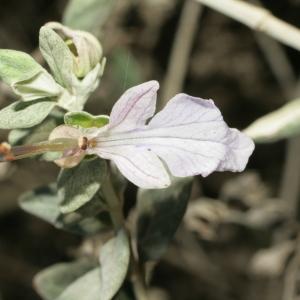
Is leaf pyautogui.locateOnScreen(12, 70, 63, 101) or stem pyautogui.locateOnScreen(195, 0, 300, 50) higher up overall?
stem pyautogui.locateOnScreen(195, 0, 300, 50)

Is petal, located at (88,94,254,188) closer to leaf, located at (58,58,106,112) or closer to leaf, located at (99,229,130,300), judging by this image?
leaf, located at (58,58,106,112)

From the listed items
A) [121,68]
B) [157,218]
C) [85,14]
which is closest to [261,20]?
[85,14]

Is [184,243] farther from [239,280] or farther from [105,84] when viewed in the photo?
[105,84]

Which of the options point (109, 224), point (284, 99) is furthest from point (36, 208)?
point (284, 99)

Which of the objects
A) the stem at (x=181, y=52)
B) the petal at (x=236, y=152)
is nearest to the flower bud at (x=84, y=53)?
the petal at (x=236, y=152)

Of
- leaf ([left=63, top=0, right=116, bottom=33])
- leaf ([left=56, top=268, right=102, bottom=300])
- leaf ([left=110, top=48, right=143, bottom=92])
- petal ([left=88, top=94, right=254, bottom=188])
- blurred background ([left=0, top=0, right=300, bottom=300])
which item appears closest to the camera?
petal ([left=88, top=94, right=254, bottom=188])

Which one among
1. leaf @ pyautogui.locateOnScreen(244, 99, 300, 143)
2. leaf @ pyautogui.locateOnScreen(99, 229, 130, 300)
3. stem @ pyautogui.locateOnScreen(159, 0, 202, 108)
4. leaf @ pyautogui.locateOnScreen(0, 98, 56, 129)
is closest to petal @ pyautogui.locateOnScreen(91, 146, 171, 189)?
leaf @ pyautogui.locateOnScreen(0, 98, 56, 129)

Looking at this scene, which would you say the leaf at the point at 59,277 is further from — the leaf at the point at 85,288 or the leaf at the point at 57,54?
the leaf at the point at 57,54
